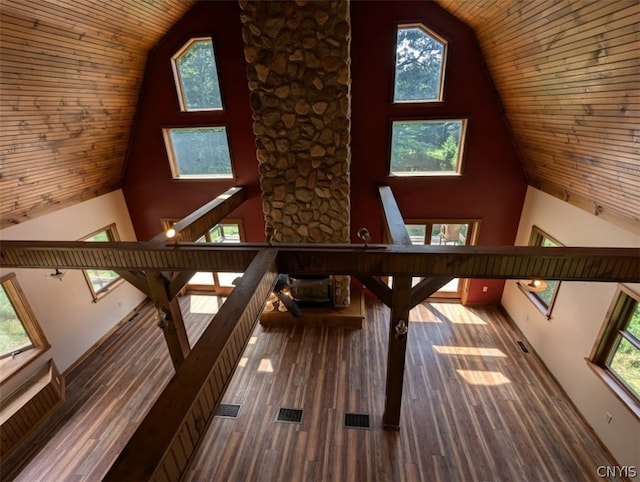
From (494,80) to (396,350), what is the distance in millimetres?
4555

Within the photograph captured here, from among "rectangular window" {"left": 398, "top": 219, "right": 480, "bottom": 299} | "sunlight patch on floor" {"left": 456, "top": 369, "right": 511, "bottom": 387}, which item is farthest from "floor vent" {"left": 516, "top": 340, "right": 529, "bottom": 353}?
"rectangular window" {"left": 398, "top": 219, "right": 480, "bottom": 299}

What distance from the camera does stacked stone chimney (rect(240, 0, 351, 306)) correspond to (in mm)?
3754

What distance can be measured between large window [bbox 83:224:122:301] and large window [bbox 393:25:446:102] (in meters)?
6.10

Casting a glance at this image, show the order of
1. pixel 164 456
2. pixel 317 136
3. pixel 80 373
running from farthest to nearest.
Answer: pixel 80 373, pixel 317 136, pixel 164 456

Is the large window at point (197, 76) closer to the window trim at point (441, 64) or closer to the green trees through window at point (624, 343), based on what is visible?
the window trim at point (441, 64)

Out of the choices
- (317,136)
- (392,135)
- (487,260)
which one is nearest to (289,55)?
(317,136)

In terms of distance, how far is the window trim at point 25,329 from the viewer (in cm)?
425

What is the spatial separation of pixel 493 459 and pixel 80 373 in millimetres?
6294

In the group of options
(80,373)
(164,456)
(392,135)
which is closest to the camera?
(164,456)

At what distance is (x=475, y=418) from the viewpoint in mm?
4066

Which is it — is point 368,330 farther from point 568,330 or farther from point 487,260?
point 487,260

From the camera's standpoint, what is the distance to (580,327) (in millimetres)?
4164

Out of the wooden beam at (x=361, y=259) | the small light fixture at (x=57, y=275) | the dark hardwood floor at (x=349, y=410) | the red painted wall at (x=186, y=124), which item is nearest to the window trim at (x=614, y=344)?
the dark hardwood floor at (x=349, y=410)

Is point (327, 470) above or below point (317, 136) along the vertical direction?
below
